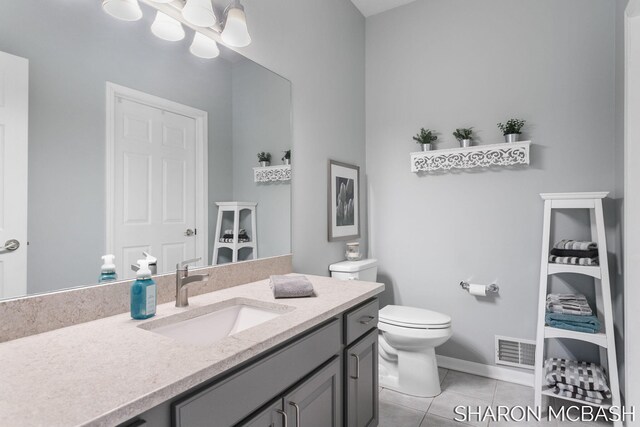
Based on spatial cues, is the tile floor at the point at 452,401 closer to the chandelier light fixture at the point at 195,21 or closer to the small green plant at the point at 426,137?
the small green plant at the point at 426,137

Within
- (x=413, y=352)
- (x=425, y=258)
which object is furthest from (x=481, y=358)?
(x=425, y=258)

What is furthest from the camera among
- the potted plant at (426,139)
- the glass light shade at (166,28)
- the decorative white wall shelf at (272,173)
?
the potted plant at (426,139)

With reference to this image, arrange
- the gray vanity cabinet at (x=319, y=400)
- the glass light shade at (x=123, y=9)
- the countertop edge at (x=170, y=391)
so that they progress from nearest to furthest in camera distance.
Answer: the countertop edge at (x=170, y=391) → the gray vanity cabinet at (x=319, y=400) → the glass light shade at (x=123, y=9)

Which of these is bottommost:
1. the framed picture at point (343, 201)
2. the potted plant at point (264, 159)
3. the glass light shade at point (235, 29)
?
the framed picture at point (343, 201)

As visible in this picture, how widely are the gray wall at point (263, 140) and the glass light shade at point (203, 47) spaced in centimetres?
11

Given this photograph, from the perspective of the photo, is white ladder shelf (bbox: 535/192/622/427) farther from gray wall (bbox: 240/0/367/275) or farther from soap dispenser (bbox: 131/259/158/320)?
soap dispenser (bbox: 131/259/158/320)

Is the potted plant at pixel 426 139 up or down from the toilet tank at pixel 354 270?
up

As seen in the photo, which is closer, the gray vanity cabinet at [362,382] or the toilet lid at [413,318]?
the gray vanity cabinet at [362,382]

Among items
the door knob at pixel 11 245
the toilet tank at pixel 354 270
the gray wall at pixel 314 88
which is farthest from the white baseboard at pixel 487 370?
the door knob at pixel 11 245

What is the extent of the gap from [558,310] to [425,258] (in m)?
0.90

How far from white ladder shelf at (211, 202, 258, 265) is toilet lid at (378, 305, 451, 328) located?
98 centimetres

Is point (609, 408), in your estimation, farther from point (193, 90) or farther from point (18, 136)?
point (18, 136)

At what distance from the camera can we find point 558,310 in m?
1.96

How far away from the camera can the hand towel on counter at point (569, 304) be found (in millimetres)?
1923
